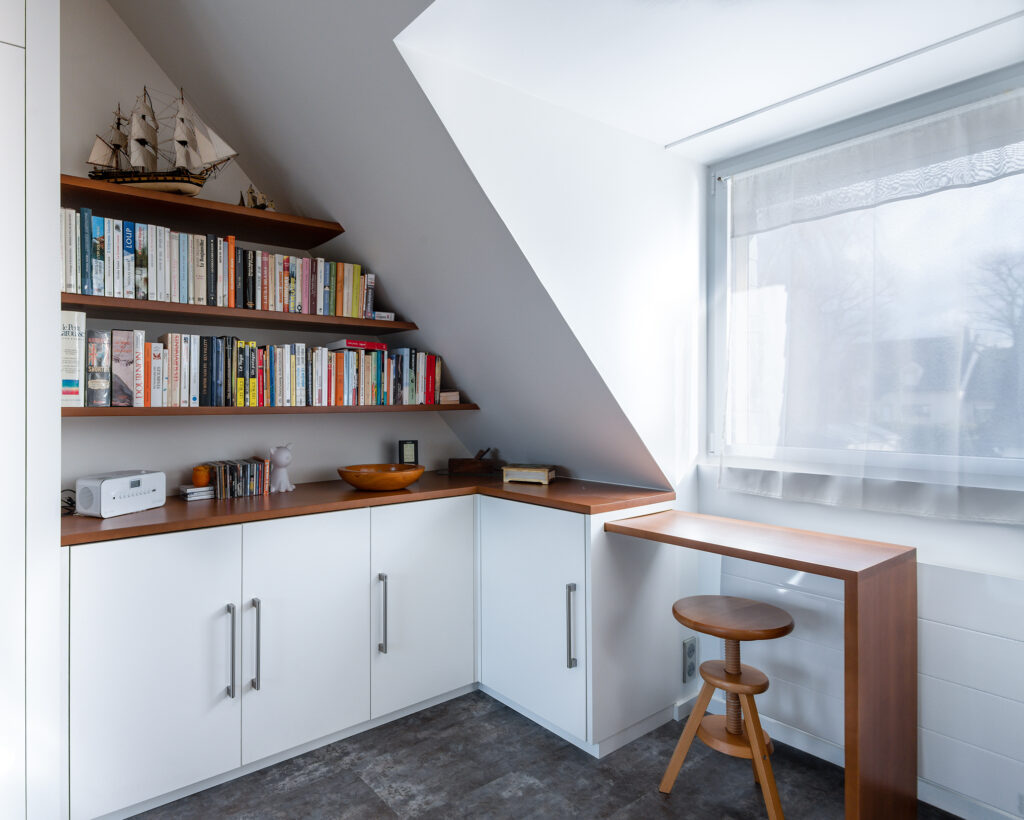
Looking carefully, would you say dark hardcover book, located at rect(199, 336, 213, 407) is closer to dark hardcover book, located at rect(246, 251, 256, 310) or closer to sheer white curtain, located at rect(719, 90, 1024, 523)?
dark hardcover book, located at rect(246, 251, 256, 310)

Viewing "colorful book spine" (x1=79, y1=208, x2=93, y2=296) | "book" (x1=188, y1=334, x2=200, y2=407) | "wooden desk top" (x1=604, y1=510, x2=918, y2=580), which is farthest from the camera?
"book" (x1=188, y1=334, x2=200, y2=407)

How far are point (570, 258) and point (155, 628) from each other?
1.75 meters

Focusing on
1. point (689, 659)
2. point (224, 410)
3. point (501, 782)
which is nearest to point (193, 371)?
point (224, 410)

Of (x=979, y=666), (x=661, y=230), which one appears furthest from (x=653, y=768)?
(x=661, y=230)

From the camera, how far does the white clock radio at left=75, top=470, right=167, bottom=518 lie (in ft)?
6.44

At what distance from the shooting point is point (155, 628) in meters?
1.89

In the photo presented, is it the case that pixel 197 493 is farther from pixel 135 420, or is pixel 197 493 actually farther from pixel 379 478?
pixel 379 478

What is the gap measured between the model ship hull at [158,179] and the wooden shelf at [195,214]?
0.08 feet

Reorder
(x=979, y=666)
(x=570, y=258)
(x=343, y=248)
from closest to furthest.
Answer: (x=979, y=666), (x=570, y=258), (x=343, y=248)

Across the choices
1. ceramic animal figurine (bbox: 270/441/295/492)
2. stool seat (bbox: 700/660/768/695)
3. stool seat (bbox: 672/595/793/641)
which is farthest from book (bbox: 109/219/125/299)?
stool seat (bbox: 700/660/768/695)

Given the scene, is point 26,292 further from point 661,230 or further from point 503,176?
point 661,230

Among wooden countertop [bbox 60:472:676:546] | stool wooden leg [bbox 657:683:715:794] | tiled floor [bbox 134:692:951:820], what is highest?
wooden countertop [bbox 60:472:676:546]

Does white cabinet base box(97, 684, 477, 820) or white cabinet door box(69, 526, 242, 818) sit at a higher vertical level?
Result: white cabinet door box(69, 526, 242, 818)

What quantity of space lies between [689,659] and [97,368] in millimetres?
2417
